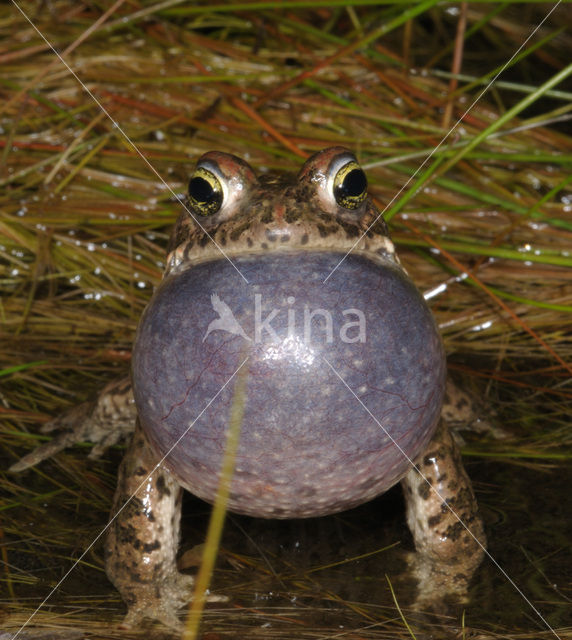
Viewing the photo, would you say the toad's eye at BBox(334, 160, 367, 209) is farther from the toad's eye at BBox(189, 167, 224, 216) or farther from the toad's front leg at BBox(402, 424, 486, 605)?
the toad's front leg at BBox(402, 424, 486, 605)

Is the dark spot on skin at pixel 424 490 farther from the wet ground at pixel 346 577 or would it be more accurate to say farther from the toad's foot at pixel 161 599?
the toad's foot at pixel 161 599

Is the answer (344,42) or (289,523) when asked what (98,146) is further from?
(289,523)

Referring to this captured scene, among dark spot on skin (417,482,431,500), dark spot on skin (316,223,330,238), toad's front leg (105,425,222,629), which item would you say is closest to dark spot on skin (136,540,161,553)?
toad's front leg (105,425,222,629)

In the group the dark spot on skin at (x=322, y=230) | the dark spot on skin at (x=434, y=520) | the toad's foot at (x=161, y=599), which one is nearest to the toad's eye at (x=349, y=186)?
the dark spot on skin at (x=322, y=230)

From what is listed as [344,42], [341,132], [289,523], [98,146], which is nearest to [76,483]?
[289,523]

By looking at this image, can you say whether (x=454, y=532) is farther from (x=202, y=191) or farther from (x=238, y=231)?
(x=202, y=191)

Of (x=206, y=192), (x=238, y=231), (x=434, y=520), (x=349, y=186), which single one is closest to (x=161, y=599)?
(x=434, y=520)
